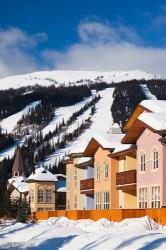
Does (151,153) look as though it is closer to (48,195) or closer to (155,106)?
(155,106)

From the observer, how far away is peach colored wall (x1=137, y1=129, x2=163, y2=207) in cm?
3475

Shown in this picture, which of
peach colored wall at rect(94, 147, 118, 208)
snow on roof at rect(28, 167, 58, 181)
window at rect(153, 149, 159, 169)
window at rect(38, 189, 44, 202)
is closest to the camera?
window at rect(153, 149, 159, 169)

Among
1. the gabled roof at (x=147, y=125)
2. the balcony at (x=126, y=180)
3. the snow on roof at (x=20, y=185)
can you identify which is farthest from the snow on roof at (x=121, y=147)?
the snow on roof at (x=20, y=185)

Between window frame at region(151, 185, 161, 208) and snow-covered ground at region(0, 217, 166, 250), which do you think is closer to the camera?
snow-covered ground at region(0, 217, 166, 250)

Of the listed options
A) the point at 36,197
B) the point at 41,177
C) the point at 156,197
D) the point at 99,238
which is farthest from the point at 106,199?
the point at 41,177

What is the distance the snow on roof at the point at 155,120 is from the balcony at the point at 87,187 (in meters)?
14.5

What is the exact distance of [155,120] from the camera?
34.8 meters

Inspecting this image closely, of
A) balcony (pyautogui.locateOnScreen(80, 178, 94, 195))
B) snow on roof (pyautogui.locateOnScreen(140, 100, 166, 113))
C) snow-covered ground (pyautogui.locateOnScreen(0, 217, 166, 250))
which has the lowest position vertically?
snow-covered ground (pyautogui.locateOnScreen(0, 217, 166, 250))

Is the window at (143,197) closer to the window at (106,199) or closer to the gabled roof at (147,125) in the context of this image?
the gabled roof at (147,125)

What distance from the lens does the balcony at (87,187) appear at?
50.2m

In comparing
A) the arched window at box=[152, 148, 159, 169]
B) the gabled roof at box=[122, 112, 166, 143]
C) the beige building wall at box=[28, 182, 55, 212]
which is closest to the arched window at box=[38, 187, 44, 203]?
the beige building wall at box=[28, 182, 55, 212]

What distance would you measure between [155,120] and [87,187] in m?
A: 17.9

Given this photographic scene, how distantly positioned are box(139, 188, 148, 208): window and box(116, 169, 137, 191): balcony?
5.78 ft

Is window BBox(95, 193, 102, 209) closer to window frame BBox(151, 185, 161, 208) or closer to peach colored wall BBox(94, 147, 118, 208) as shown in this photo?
peach colored wall BBox(94, 147, 118, 208)
